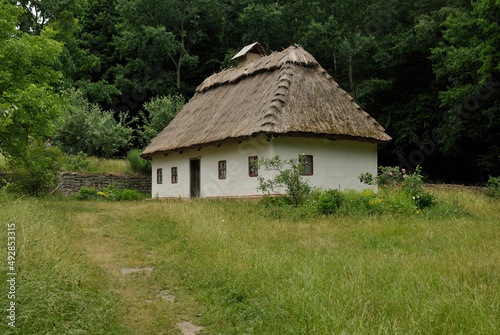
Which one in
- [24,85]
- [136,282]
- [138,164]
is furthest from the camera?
[138,164]

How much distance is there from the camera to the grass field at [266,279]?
4.14 m

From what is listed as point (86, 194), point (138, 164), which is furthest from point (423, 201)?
point (138, 164)

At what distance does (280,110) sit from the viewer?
1471cm

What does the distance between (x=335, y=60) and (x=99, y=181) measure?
18.7m

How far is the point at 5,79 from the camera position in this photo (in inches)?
484

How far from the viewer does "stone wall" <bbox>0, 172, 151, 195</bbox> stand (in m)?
22.1

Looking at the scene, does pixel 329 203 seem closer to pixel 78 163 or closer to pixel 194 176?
pixel 194 176

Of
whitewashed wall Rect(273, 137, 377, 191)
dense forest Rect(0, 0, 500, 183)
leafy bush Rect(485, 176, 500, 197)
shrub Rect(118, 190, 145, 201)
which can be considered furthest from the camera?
dense forest Rect(0, 0, 500, 183)

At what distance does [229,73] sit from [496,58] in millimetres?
12338

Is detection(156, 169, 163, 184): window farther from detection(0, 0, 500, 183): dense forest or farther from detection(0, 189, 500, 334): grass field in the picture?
detection(0, 189, 500, 334): grass field

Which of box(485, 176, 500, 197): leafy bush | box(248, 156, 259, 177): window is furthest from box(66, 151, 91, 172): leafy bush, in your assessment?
box(485, 176, 500, 197): leafy bush

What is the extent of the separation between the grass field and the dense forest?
32.1 ft

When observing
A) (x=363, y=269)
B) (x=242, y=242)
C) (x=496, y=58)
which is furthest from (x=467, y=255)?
(x=496, y=58)

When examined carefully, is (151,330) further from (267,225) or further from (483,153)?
(483,153)
